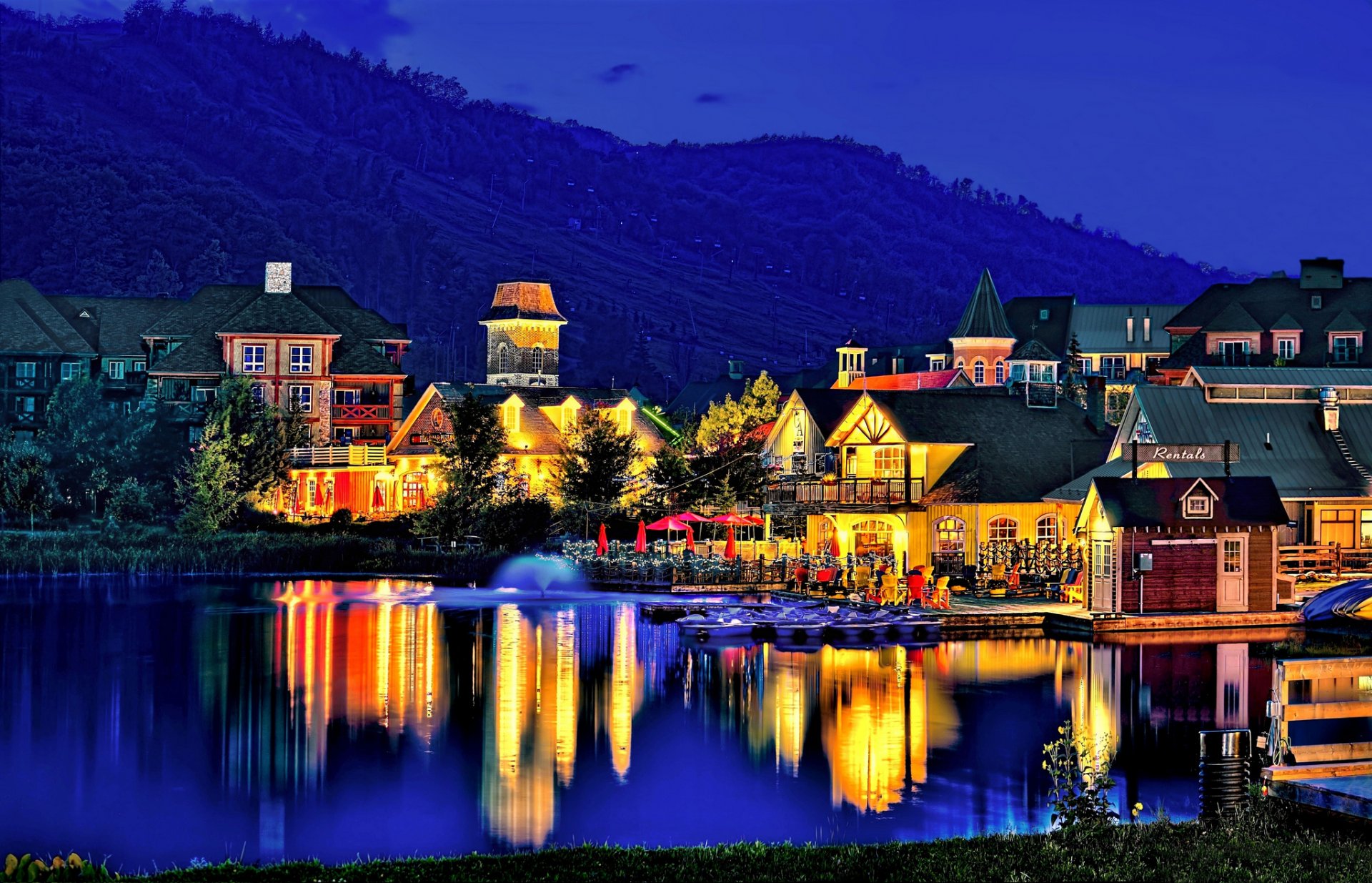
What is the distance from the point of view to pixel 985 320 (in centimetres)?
13150

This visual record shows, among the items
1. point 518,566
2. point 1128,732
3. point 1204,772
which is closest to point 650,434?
point 518,566

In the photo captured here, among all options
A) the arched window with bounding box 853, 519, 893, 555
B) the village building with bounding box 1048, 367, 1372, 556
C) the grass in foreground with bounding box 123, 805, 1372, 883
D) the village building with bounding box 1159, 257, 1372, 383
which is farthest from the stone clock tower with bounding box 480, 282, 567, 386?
the grass in foreground with bounding box 123, 805, 1372, 883

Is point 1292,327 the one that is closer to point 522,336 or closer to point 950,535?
point 950,535

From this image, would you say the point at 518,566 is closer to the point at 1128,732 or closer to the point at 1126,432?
the point at 1126,432

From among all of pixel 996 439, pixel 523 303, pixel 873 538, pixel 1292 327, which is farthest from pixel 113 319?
pixel 1292 327

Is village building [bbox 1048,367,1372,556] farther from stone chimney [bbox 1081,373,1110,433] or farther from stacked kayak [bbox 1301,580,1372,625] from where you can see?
stacked kayak [bbox 1301,580,1372,625]

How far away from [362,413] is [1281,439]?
5384 centimetres

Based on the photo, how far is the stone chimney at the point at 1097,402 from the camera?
73.0 metres

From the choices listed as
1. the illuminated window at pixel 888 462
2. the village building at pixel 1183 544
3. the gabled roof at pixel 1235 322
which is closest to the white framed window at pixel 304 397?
the illuminated window at pixel 888 462

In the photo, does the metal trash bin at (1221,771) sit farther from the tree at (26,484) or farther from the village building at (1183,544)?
the tree at (26,484)

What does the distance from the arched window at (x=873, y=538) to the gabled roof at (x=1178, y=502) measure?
14188 millimetres

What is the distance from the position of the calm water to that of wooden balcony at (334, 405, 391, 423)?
4096 cm

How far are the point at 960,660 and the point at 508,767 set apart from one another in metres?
17.2

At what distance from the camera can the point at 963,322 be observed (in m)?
132
